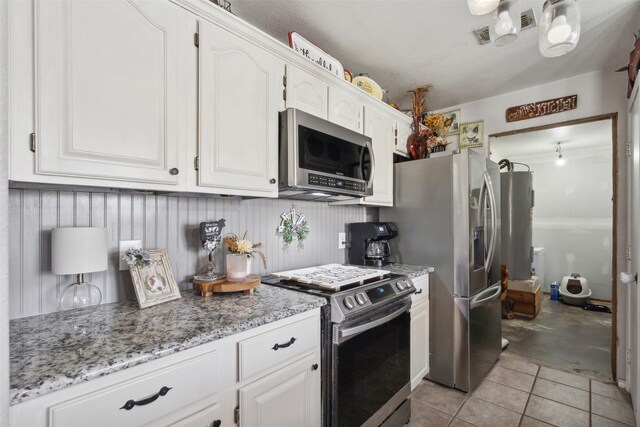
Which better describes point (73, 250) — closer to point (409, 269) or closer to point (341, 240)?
point (341, 240)

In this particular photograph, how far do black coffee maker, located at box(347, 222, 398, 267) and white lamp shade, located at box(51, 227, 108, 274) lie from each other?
1.77 metres

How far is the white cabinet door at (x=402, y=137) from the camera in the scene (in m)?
2.68

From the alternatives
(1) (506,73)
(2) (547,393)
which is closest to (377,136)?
(1) (506,73)

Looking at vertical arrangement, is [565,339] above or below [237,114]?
below

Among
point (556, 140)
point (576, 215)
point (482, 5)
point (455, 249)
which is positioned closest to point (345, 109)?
point (482, 5)

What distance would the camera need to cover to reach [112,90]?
3.58 feet

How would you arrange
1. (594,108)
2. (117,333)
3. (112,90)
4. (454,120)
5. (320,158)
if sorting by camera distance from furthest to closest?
(454,120) < (594,108) < (320,158) < (112,90) < (117,333)

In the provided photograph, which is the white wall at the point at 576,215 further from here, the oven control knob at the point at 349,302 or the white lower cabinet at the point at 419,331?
the oven control knob at the point at 349,302

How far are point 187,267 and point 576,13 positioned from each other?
202 cm

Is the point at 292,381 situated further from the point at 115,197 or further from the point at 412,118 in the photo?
the point at 412,118

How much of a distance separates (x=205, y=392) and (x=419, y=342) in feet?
5.48

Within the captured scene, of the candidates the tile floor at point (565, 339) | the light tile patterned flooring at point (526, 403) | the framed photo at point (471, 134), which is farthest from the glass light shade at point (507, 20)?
the tile floor at point (565, 339)

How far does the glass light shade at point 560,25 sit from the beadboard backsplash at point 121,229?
1.57m

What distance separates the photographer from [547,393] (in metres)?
2.24
